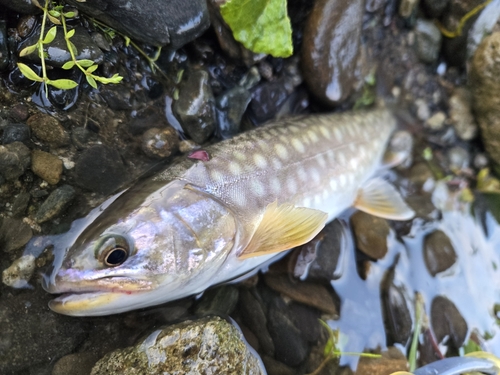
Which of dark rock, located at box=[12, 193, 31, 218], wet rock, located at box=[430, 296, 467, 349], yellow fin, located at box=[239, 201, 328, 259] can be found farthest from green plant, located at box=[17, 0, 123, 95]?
wet rock, located at box=[430, 296, 467, 349]

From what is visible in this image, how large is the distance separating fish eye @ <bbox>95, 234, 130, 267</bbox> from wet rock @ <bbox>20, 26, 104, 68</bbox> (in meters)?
1.23

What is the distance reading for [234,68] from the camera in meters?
3.15

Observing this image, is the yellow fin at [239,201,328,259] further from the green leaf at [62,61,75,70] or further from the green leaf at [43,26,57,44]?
the green leaf at [43,26,57,44]

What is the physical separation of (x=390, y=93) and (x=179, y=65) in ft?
7.55

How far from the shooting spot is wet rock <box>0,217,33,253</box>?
230 cm

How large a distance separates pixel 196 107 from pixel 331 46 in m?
1.36

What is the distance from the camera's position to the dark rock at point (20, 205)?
2.37 meters

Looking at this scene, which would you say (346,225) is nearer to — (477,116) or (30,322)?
(477,116)

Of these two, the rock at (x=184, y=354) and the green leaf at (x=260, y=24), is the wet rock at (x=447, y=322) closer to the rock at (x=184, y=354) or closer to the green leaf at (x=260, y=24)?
the rock at (x=184, y=354)

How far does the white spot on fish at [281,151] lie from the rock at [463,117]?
2202mm

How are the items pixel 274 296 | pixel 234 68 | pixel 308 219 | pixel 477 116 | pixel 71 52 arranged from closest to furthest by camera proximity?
pixel 71 52, pixel 308 219, pixel 274 296, pixel 234 68, pixel 477 116

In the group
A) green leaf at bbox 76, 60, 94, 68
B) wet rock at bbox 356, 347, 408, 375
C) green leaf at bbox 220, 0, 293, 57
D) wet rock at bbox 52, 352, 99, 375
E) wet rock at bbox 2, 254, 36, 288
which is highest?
green leaf at bbox 220, 0, 293, 57

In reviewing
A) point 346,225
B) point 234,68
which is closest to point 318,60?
point 234,68

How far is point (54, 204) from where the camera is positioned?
242 cm
